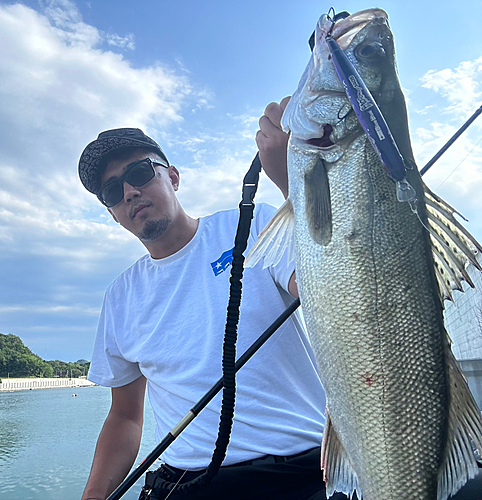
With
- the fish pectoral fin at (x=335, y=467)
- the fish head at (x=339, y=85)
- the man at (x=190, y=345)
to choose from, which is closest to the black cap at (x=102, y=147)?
the man at (x=190, y=345)

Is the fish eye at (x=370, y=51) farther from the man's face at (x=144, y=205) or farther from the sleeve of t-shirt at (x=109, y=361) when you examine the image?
the sleeve of t-shirt at (x=109, y=361)

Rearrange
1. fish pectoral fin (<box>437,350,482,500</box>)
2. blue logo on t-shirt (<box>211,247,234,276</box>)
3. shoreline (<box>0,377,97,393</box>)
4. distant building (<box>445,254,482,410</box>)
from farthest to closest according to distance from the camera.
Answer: shoreline (<box>0,377,97,393</box>) < distant building (<box>445,254,482,410</box>) < blue logo on t-shirt (<box>211,247,234,276</box>) < fish pectoral fin (<box>437,350,482,500</box>)

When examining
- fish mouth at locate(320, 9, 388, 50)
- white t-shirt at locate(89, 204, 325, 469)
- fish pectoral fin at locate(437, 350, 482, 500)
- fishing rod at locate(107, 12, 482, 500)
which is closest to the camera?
fish pectoral fin at locate(437, 350, 482, 500)

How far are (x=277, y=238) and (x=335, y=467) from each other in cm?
74

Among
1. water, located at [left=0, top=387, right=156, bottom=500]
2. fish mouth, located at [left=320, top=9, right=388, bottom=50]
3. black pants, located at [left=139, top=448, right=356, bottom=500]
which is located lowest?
water, located at [left=0, top=387, right=156, bottom=500]

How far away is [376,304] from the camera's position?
1.17 metres

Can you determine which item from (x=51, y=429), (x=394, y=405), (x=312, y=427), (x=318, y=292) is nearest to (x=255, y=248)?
(x=318, y=292)

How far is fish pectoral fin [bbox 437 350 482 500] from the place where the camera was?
1093 mm

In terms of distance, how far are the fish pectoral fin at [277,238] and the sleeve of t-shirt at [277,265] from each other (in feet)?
0.57

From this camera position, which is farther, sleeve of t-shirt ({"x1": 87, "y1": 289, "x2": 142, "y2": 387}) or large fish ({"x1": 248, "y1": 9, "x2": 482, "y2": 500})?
sleeve of t-shirt ({"x1": 87, "y1": 289, "x2": 142, "y2": 387})

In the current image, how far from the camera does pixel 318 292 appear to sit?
121cm

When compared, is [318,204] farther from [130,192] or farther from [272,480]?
[130,192]

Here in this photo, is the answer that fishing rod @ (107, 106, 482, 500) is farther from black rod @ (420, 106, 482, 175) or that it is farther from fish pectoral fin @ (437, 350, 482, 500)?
fish pectoral fin @ (437, 350, 482, 500)

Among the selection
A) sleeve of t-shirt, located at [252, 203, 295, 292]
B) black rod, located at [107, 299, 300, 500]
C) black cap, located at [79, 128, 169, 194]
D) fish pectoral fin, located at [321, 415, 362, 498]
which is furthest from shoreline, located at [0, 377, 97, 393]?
fish pectoral fin, located at [321, 415, 362, 498]
